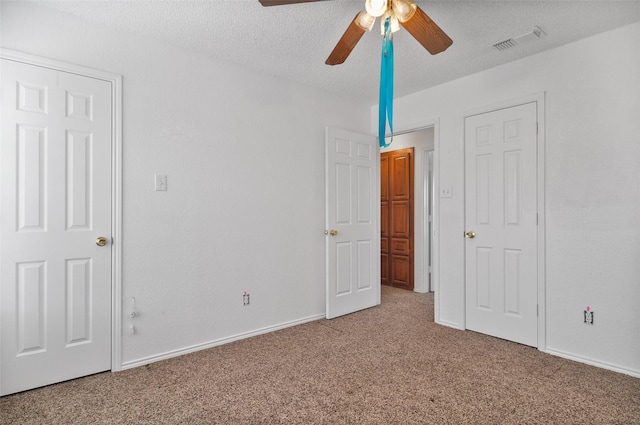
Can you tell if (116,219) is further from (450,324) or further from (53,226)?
(450,324)

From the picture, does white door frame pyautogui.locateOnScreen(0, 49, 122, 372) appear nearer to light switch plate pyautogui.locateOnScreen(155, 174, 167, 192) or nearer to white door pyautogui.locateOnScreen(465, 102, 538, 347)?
light switch plate pyautogui.locateOnScreen(155, 174, 167, 192)

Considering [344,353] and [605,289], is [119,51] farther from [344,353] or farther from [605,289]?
[605,289]

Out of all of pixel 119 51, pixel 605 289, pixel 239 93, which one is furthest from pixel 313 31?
pixel 605 289

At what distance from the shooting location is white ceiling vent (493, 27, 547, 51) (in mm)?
2463

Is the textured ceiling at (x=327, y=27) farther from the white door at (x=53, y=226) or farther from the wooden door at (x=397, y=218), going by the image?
the wooden door at (x=397, y=218)

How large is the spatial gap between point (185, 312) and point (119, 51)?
1988 millimetres

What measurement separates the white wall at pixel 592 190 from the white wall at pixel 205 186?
2.04 m

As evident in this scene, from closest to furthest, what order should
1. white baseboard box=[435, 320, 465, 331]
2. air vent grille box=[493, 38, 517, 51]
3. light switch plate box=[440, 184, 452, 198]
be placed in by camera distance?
1. air vent grille box=[493, 38, 517, 51]
2. white baseboard box=[435, 320, 465, 331]
3. light switch plate box=[440, 184, 452, 198]

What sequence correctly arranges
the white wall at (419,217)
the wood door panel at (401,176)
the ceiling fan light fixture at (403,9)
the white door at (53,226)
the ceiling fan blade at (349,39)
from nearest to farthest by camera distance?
the ceiling fan light fixture at (403,9) → the ceiling fan blade at (349,39) → the white door at (53,226) → the white wall at (419,217) → the wood door panel at (401,176)

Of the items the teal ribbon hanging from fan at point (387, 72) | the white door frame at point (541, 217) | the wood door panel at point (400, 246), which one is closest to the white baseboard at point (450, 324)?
the white door frame at point (541, 217)

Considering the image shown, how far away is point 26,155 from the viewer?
2.13 m

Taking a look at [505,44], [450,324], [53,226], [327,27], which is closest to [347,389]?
[450,324]

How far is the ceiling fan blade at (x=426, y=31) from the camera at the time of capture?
1885 mm

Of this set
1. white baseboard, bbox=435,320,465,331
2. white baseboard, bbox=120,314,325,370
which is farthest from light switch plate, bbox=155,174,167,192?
white baseboard, bbox=435,320,465,331
